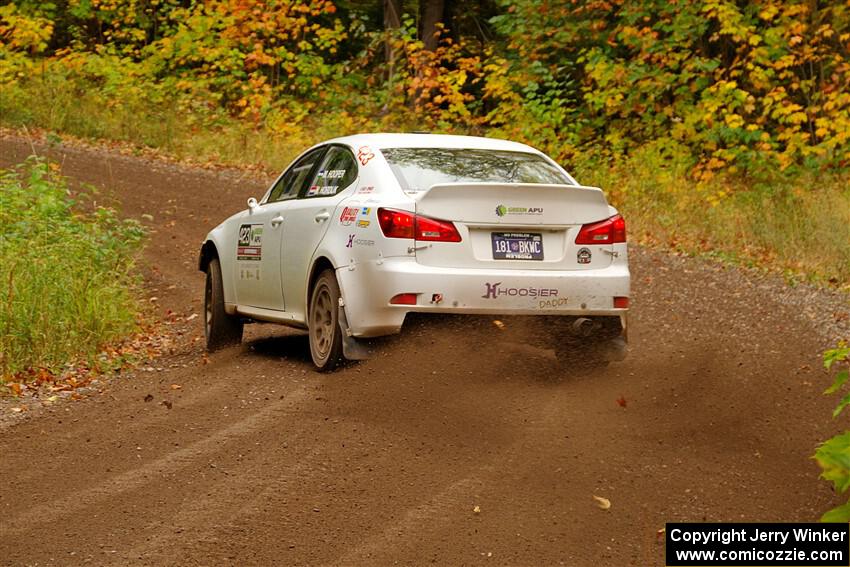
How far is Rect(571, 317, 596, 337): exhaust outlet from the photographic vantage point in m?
8.34

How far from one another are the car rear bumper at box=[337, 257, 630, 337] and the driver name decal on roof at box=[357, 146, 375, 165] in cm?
92

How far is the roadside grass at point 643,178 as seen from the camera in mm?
16219

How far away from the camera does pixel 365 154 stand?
8859 millimetres

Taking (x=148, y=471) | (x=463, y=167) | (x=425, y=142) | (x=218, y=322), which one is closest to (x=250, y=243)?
(x=218, y=322)

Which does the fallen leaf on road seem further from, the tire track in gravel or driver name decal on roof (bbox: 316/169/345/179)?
driver name decal on roof (bbox: 316/169/345/179)

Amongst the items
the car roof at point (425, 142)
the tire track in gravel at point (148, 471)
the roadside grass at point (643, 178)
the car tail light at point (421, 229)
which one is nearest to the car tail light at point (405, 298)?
the car tail light at point (421, 229)

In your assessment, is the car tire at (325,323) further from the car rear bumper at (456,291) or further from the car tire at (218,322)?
the car tire at (218,322)

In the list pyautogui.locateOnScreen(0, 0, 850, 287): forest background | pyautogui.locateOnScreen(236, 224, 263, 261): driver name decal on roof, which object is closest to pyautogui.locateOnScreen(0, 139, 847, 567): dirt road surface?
pyautogui.locateOnScreen(236, 224, 263, 261): driver name decal on roof

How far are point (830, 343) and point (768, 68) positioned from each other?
41.0 ft

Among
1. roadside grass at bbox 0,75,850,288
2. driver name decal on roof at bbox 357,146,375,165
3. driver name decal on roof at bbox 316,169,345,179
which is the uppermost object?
driver name decal on roof at bbox 357,146,375,165

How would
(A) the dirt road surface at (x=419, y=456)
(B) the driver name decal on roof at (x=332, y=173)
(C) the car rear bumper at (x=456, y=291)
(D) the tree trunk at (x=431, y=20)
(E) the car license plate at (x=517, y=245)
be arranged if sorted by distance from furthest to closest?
(D) the tree trunk at (x=431, y=20) < (B) the driver name decal on roof at (x=332, y=173) < (E) the car license plate at (x=517, y=245) < (C) the car rear bumper at (x=456, y=291) < (A) the dirt road surface at (x=419, y=456)

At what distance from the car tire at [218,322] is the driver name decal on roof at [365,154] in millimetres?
2638

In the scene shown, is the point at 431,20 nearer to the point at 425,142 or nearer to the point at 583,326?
the point at 425,142

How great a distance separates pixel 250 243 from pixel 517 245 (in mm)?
3137
